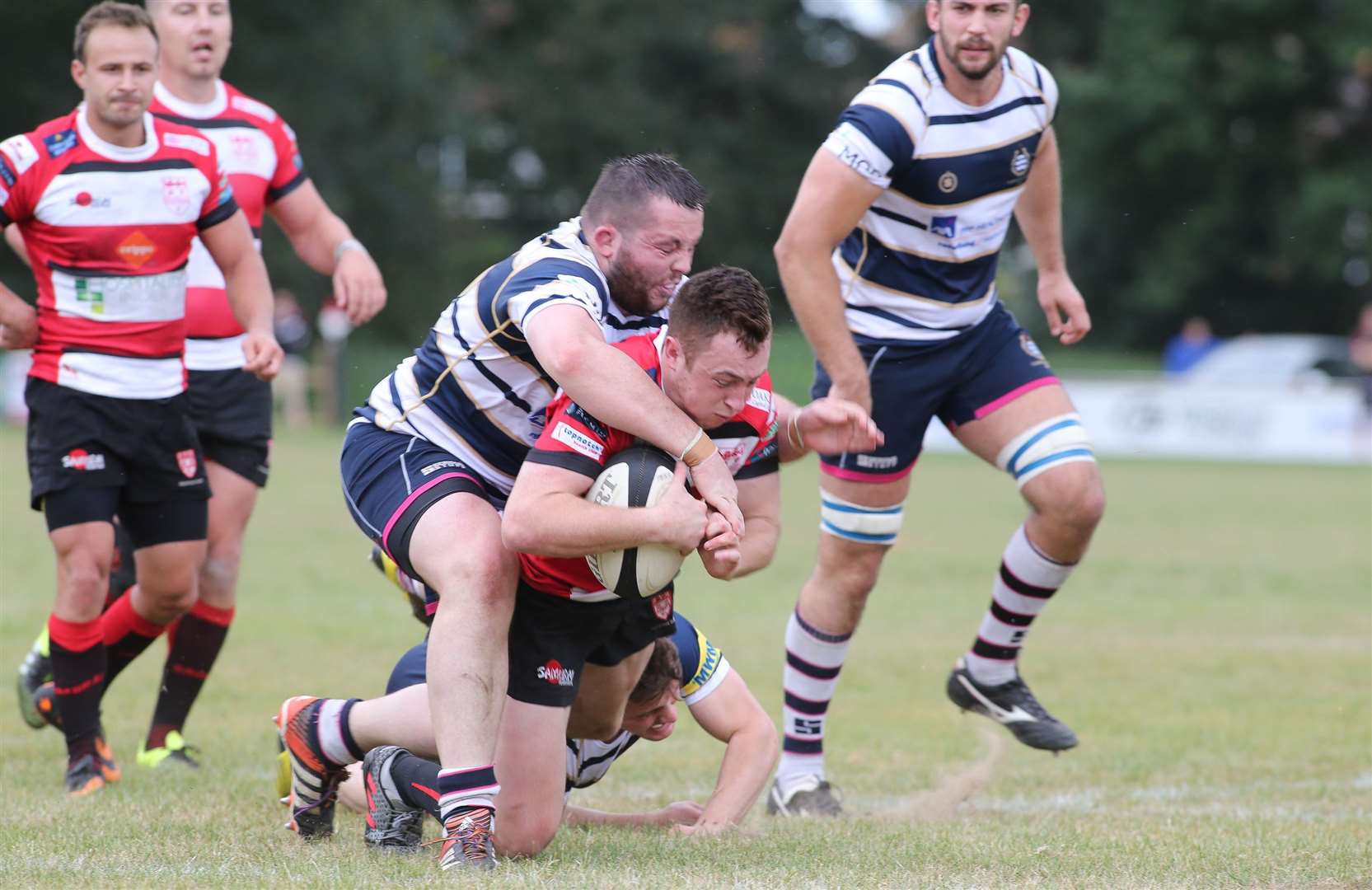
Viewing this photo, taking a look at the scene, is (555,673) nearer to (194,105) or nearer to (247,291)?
(247,291)

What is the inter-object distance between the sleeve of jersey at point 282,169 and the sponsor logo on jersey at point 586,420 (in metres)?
2.53

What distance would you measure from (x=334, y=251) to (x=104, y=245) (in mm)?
935

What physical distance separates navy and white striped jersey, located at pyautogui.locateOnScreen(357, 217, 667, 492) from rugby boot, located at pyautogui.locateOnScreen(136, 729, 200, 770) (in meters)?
1.77

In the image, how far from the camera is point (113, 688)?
756cm

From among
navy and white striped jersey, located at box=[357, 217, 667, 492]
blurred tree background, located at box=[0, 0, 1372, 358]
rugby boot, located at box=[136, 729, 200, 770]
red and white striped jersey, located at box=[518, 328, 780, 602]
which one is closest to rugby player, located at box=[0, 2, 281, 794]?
rugby boot, located at box=[136, 729, 200, 770]

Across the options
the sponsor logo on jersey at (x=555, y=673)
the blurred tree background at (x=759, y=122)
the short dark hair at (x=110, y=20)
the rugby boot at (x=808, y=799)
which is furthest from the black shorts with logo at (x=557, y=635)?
the blurred tree background at (x=759, y=122)

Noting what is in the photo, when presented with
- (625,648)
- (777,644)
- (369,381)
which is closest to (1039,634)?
(777,644)

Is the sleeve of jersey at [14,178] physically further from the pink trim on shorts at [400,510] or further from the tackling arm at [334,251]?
the pink trim on shorts at [400,510]

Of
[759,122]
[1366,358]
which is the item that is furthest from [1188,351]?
[759,122]

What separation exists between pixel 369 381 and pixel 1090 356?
15.9 m

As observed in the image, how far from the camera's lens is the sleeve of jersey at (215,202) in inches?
220

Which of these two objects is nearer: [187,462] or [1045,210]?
[187,462]

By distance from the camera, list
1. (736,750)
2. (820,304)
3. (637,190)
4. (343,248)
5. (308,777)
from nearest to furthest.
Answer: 1. (637,190)
2. (308,777)
3. (736,750)
4. (820,304)
5. (343,248)

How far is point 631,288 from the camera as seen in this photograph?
4395mm
